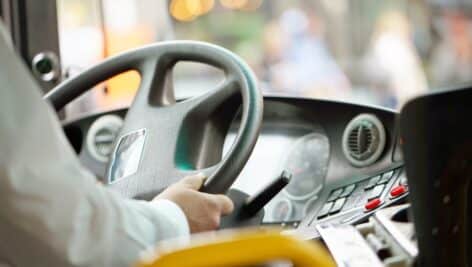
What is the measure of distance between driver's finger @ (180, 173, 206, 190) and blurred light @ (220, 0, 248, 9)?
6.09ft

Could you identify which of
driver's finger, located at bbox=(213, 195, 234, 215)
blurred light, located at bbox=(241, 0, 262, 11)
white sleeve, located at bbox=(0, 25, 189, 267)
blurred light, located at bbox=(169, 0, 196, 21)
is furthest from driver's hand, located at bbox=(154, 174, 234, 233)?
blurred light, located at bbox=(241, 0, 262, 11)

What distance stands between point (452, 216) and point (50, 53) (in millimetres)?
1205

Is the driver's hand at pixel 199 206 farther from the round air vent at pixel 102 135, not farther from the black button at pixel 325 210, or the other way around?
the round air vent at pixel 102 135

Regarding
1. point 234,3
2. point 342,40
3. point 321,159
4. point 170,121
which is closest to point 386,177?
point 321,159

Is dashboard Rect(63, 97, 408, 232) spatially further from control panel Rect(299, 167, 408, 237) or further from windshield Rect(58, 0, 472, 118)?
windshield Rect(58, 0, 472, 118)

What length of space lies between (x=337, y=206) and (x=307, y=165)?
0.42 feet

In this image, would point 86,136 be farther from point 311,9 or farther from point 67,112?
point 311,9

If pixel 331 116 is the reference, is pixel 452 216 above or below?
above

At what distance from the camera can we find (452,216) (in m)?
0.91

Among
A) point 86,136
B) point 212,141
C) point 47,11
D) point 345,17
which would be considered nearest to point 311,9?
point 345,17

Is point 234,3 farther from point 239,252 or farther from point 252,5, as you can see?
point 239,252

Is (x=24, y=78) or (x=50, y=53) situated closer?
(x=24, y=78)

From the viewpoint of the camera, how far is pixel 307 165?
1.49 m

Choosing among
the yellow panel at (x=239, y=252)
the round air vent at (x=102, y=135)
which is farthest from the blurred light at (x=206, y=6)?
the yellow panel at (x=239, y=252)
